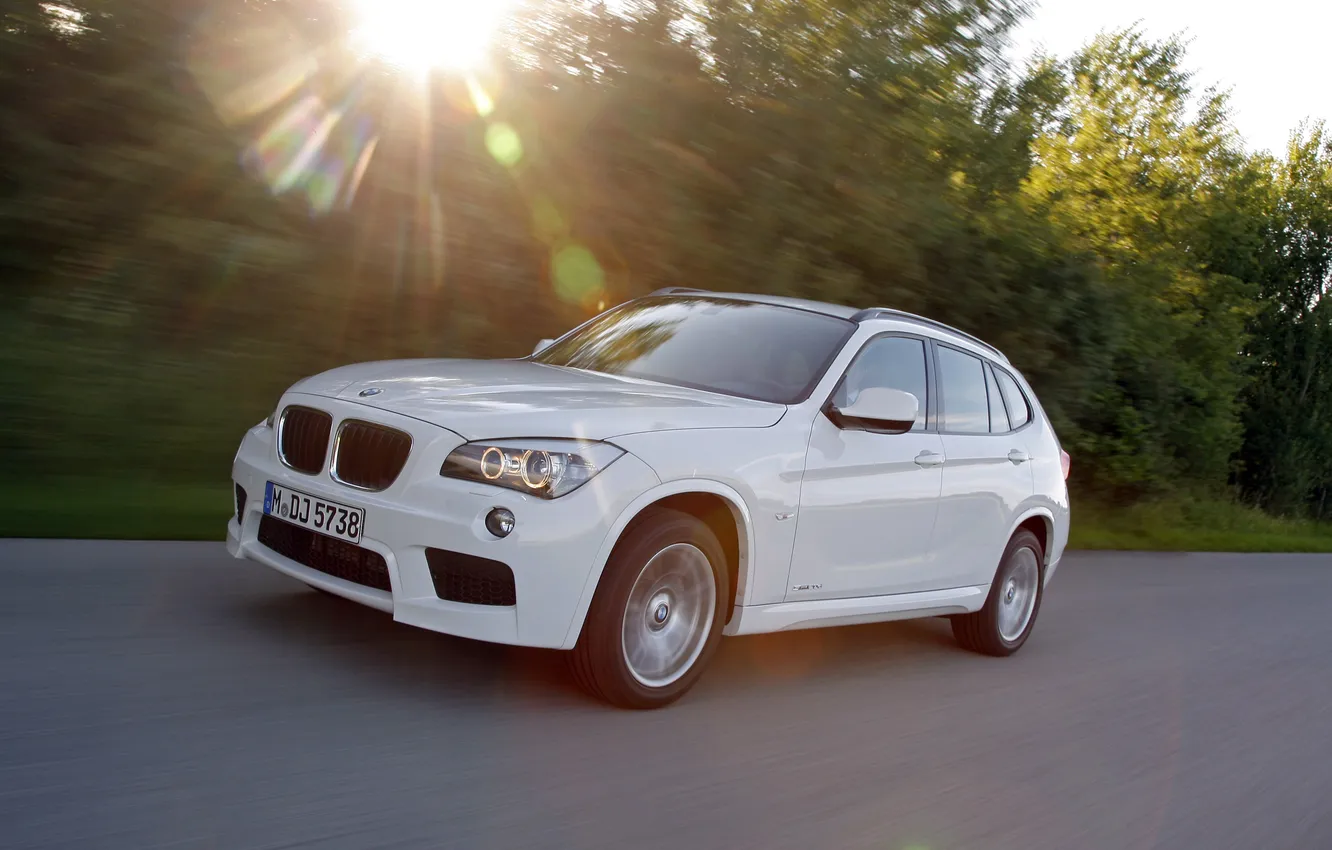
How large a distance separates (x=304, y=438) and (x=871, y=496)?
2.38 metres

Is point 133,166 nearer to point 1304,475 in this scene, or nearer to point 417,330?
point 417,330

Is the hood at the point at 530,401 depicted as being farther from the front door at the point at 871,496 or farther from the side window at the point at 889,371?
the side window at the point at 889,371

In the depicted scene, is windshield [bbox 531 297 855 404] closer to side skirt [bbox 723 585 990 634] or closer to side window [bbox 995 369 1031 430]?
side skirt [bbox 723 585 990 634]

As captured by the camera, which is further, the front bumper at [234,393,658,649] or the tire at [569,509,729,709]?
the tire at [569,509,729,709]

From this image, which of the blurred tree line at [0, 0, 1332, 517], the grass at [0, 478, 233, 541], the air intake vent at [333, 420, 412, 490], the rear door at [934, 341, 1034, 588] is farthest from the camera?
the blurred tree line at [0, 0, 1332, 517]

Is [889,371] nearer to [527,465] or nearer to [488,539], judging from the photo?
[527,465]

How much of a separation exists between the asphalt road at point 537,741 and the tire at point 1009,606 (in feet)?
0.39

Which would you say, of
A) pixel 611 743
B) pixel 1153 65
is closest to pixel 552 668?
pixel 611 743

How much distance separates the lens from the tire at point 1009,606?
6.91 m

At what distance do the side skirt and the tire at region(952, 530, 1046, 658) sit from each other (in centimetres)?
17

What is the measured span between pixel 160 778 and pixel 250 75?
7.07 m

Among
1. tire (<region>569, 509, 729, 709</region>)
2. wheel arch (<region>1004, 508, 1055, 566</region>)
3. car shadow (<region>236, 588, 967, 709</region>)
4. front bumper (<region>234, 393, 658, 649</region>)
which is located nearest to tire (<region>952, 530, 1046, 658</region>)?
wheel arch (<region>1004, 508, 1055, 566</region>)

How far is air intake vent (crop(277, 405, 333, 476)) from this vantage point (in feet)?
16.1

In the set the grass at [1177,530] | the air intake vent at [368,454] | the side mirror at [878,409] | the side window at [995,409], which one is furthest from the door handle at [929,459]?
the grass at [1177,530]
